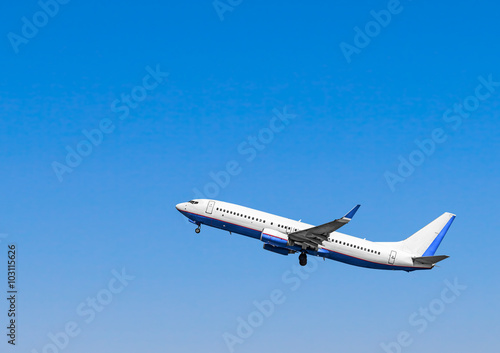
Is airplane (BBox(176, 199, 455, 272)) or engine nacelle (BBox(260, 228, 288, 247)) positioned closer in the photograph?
engine nacelle (BBox(260, 228, 288, 247))

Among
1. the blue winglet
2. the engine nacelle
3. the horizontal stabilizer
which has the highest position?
the blue winglet

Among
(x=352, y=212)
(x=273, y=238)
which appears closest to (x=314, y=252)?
(x=273, y=238)

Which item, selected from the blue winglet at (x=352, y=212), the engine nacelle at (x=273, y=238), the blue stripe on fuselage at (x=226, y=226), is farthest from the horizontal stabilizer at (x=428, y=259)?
the blue stripe on fuselage at (x=226, y=226)

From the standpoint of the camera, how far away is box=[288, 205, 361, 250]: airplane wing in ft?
257

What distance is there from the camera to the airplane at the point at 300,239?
81.4 meters

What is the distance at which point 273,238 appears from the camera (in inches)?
3172

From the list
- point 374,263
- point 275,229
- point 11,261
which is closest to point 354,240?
point 374,263

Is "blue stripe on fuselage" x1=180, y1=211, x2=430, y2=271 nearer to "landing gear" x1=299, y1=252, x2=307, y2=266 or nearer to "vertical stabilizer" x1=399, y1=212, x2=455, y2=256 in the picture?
"landing gear" x1=299, y1=252, x2=307, y2=266

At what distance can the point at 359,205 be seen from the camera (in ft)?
244

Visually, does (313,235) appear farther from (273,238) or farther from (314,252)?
(273,238)

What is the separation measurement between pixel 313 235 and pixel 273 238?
4845 mm

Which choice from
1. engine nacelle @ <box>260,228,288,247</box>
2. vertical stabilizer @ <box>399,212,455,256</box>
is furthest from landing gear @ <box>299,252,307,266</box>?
vertical stabilizer @ <box>399,212,455,256</box>

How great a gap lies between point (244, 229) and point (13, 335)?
28.8m

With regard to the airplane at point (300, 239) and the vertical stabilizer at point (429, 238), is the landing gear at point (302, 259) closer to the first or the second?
the airplane at point (300, 239)
